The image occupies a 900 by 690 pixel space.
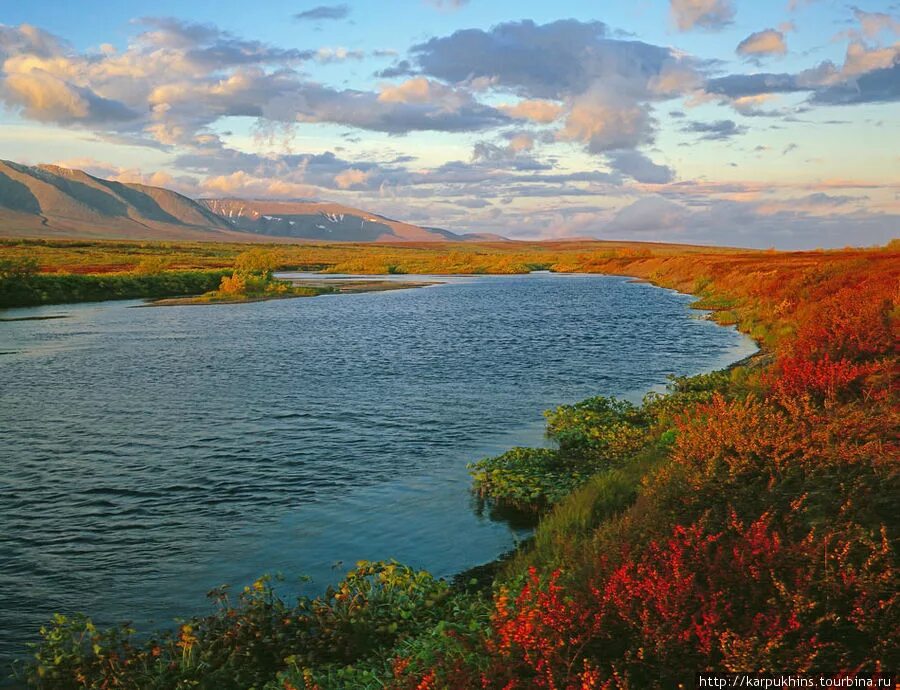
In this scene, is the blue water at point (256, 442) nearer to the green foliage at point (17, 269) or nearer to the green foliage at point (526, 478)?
the green foliage at point (526, 478)

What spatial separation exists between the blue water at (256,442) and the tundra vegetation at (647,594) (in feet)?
5.00

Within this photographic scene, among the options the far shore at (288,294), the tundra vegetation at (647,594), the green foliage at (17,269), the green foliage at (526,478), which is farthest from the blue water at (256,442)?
the far shore at (288,294)

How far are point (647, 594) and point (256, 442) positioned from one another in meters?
15.9

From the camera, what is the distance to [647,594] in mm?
5855

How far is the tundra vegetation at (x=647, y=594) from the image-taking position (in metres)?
5.54

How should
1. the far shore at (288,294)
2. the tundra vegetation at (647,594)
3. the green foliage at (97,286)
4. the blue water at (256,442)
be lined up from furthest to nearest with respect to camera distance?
the far shore at (288,294)
the green foliage at (97,286)
the blue water at (256,442)
the tundra vegetation at (647,594)

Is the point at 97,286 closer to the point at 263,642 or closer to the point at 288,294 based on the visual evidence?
the point at 288,294

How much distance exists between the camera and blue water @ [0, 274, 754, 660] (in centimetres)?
1212

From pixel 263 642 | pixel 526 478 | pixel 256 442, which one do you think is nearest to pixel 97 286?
pixel 256 442

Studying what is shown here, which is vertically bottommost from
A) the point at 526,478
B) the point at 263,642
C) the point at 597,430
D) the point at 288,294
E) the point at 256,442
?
the point at 256,442

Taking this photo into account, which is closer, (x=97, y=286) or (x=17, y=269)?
(x=17, y=269)

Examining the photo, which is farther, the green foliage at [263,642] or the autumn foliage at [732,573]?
the green foliage at [263,642]

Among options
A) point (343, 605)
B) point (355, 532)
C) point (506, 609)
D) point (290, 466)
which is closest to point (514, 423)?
point (290, 466)

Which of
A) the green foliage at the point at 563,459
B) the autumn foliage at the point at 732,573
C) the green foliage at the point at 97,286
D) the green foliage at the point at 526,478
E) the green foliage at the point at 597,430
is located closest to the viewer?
the autumn foliage at the point at 732,573
